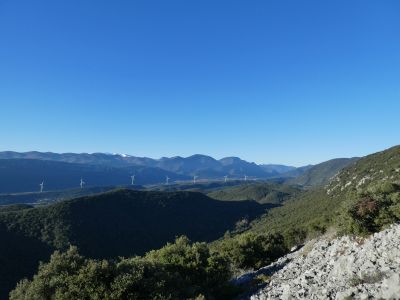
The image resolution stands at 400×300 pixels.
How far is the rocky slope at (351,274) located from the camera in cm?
2160

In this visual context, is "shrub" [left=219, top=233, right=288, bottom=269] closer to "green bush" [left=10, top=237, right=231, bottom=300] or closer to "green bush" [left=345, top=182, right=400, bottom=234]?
"green bush" [left=10, top=237, right=231, bottom=300]

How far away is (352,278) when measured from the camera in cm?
2541

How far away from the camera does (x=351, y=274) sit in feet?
87.8

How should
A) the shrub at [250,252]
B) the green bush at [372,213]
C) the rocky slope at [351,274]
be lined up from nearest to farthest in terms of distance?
the rocky slope at [351,274] → the green bush at [372,213] → the shrub at [250,252]

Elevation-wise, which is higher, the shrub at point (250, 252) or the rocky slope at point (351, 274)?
the rocky slope at point (351, 274)

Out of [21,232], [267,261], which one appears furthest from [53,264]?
[21,232]

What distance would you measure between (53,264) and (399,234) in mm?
29569

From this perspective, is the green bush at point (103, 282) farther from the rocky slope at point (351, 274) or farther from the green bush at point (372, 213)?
the green bush at point (372, 213)

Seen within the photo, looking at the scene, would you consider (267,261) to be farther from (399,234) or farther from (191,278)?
(399,234)

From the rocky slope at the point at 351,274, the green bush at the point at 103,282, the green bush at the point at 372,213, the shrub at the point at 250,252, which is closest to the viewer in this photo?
the rocky slope at the point at 351,274

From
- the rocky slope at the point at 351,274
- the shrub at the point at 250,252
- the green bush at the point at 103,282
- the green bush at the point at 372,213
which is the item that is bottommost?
the shrub at the point at 250,252

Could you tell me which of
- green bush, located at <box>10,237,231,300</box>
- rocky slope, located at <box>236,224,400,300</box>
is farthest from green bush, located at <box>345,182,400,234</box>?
green bush, located at <box>10,237,231,300</box>

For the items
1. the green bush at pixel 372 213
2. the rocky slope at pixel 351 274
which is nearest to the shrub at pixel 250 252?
the rocky slope at pixel 351 274

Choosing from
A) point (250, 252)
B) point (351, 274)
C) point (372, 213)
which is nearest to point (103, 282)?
point (351, 274)
